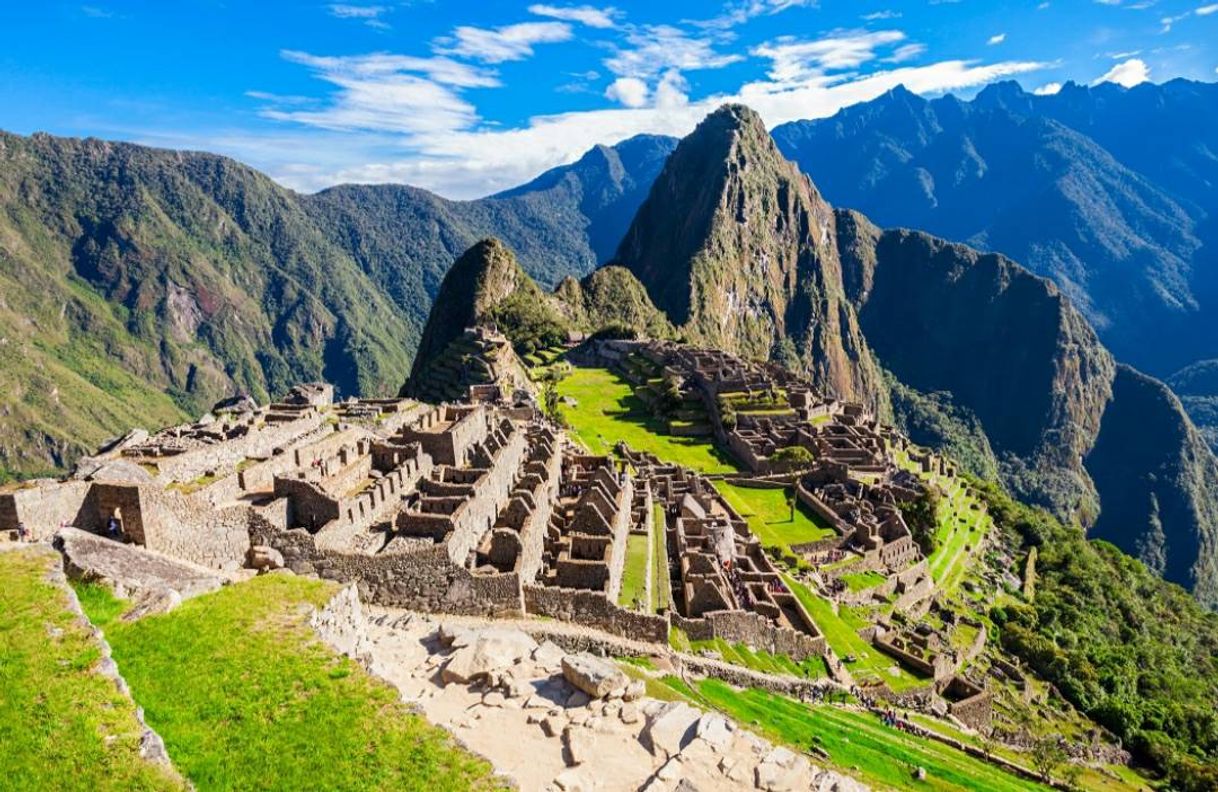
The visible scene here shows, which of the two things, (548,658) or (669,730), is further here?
(548,658)


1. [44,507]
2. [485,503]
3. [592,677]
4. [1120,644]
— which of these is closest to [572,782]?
[592,677]

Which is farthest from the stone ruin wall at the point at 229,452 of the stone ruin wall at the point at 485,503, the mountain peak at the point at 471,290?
the mountain peak at the point at 471,290

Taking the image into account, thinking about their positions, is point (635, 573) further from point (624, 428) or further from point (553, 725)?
point (624, 428)

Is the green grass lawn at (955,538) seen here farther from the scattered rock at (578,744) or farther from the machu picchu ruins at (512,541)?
the scattered rock at (578,744)

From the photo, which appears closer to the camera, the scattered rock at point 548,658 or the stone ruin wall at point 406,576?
the scattered rock at point 548,658

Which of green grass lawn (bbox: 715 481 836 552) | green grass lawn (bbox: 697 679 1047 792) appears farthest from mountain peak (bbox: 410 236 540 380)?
green grass lawn (bbox: 697 679 1047 792)

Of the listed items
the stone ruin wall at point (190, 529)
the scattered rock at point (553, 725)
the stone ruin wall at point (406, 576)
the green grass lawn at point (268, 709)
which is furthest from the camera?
the stone ruin wall at point (406, 576)

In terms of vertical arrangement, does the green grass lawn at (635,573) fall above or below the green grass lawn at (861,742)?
above
